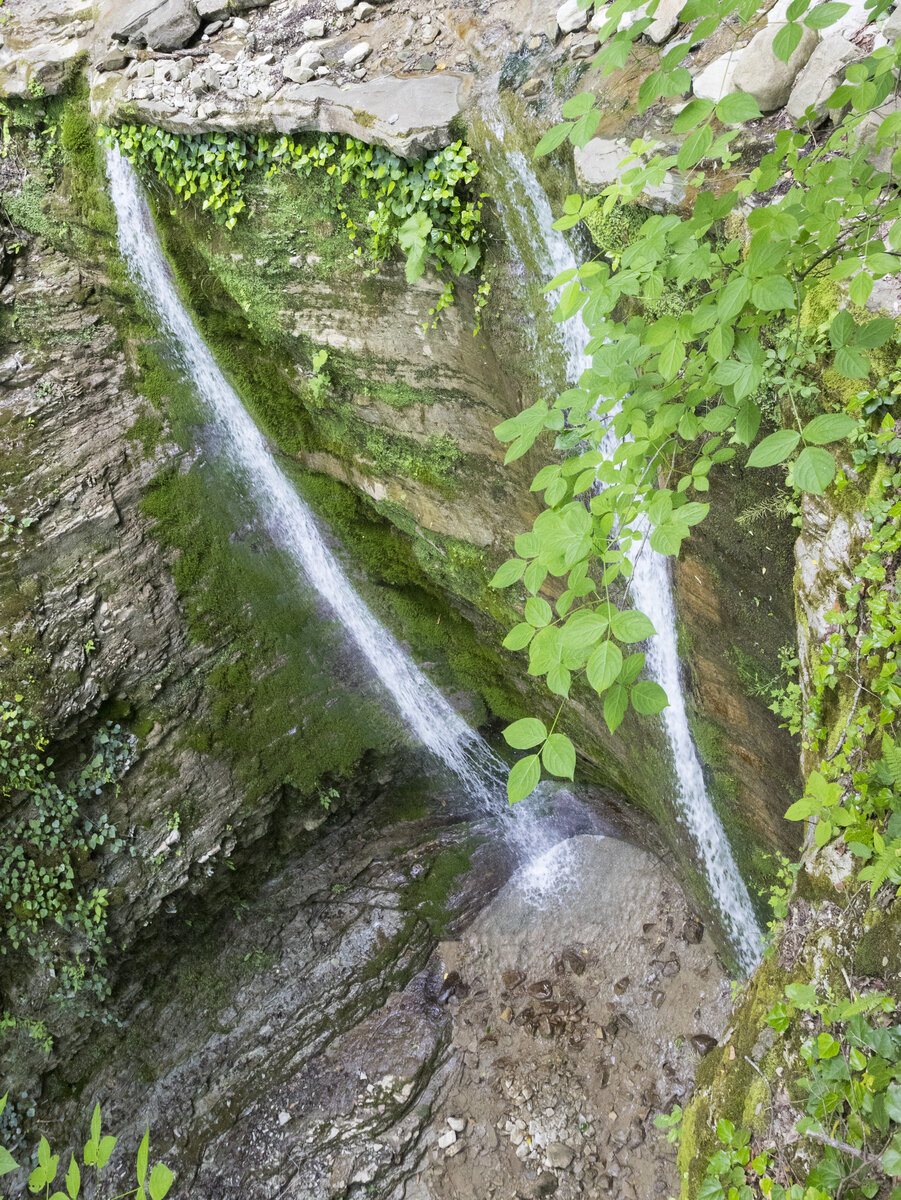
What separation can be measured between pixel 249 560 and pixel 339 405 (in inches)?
58.6

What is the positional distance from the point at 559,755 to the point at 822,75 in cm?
241

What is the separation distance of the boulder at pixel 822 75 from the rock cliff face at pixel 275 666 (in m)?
1.53

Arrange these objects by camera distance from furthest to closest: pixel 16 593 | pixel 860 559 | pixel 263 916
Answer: pixel 263 916 < pixel 16 593 < pixel 860 559

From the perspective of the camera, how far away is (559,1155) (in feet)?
15.4

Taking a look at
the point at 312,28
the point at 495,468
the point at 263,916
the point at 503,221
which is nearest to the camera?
the point at 503,221

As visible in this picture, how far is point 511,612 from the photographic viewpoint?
4.83 meters

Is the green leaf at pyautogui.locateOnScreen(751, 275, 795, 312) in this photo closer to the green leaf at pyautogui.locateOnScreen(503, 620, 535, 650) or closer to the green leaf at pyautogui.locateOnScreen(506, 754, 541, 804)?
the green leaf at pyautogui.locateOnScreen(503, 620, 535, 650)

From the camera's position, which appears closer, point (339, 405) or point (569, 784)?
point (339, 405)

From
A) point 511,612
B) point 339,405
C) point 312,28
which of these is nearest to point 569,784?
point 511,612

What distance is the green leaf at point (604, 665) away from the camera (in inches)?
48.3

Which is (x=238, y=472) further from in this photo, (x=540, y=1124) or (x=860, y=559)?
(x=540, y=1124)

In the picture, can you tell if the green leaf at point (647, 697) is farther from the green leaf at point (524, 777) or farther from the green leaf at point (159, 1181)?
the green leaf at point (159, 1181)

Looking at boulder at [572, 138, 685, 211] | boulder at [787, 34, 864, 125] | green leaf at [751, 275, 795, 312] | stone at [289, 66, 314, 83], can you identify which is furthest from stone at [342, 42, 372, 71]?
green leaf at [751, 275, 795, 312]

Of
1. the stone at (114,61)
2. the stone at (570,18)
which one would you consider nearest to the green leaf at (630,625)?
the stone at (570,18)
